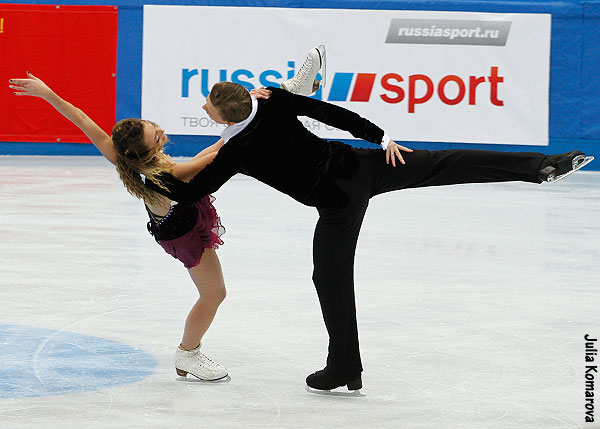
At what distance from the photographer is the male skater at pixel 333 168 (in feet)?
12.9

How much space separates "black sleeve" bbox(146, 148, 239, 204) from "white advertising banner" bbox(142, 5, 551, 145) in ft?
36.0

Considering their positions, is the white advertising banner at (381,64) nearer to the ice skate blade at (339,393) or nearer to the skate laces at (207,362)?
the skate laces at (207,362)

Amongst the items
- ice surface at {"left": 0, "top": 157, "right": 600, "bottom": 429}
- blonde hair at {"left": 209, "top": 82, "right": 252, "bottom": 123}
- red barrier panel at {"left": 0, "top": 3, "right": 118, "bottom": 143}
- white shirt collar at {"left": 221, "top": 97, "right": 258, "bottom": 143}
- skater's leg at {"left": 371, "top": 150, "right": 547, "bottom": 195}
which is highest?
blonde hair at {"left": 209, "top": 82, "right": 252, "bottom": 123}

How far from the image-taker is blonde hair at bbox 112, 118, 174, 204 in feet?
13.1

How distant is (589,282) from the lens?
22.2ft

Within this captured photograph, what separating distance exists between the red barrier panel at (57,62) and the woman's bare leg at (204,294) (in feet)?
38.0

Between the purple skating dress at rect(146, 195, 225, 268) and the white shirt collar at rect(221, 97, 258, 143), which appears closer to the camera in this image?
the white shirt collar at rect(221, 97, 258, 143)

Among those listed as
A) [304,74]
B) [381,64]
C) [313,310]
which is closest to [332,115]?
[304,74]

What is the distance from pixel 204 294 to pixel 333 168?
0.87m

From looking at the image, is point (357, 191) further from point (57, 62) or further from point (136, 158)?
point (57, 62)

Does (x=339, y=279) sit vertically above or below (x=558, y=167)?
below
